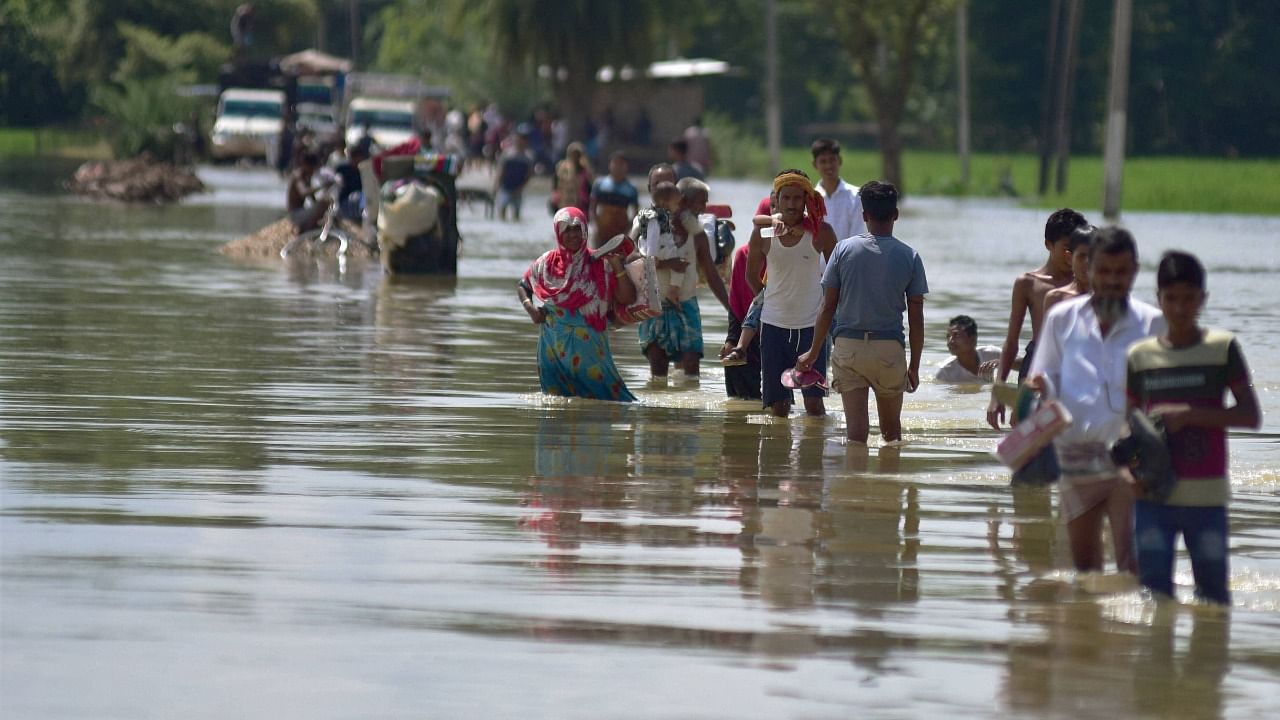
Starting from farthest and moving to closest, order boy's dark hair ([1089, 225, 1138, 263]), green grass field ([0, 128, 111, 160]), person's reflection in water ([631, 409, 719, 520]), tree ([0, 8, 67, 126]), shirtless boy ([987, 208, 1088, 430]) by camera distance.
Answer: tree ([0, 8, 67, 126]) < green grass field ([0, 128, 111, 160]) < shirtless boy ([987, 208, 1088, 430]) < person's reflection in water ([631, 409, 719, 520]) < boy's dark hair ([1089, 225, 1138, 263])

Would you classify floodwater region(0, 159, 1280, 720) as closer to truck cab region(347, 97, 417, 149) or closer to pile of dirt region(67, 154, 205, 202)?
pile of dirt region(67, 154, 205, 202)

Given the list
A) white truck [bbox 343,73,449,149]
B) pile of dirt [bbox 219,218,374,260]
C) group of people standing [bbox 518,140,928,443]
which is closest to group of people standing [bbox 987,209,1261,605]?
group of people standing [bbox 518,140,928,443]

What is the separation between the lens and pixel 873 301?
11.6 metres

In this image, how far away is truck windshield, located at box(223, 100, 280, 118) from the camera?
62188 mm

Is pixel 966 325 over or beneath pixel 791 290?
beneath

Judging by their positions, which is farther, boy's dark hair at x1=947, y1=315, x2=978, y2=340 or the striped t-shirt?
boy's dark hair at x1=947, y1=315, x2=978, y2=340

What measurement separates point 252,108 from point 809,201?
5076 cm

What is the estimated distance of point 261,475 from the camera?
423 inches

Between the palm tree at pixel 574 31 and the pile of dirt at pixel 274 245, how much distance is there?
97.5 ft

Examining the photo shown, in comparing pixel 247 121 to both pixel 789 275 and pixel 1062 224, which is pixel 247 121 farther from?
pixel 1062 224

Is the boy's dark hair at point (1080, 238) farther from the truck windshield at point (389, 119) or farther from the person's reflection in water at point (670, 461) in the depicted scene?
the truck windshield at point (389, 119)

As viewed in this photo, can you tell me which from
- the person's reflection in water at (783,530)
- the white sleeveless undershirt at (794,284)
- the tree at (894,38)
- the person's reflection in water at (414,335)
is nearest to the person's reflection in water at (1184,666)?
the person's reflection in water at (783,530)

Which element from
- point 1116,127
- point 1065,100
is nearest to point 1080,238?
point 1116,127

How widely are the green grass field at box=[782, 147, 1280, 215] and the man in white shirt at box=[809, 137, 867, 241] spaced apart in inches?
1221
